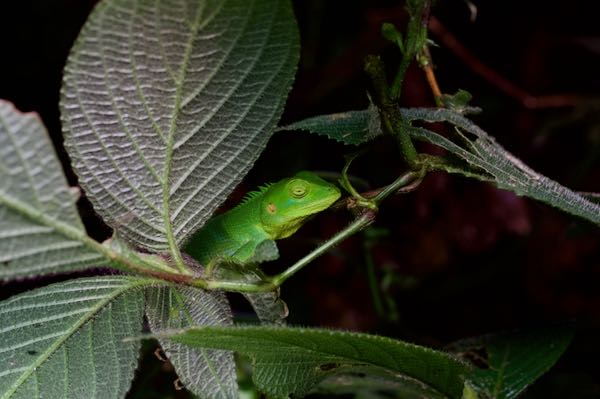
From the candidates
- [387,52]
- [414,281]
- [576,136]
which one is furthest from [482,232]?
[387,52]

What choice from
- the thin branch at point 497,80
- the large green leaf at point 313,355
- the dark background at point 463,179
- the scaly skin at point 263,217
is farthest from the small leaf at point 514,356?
the thin branch at point 497,80

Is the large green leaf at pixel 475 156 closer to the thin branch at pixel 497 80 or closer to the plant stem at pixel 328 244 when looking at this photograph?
the plant stem at pixel 328 244

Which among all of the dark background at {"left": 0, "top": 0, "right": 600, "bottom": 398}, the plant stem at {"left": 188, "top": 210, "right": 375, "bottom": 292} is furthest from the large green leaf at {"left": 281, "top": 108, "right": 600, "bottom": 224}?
the dark background at {"left": 0, "top": 0, "right": 600, "bottom": 398}

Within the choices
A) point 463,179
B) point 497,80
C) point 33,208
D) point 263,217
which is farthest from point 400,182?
point 497,80

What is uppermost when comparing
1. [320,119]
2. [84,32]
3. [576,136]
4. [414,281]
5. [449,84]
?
[84,32]

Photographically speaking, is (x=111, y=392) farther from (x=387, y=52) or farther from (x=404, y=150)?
(x=387, y=52)

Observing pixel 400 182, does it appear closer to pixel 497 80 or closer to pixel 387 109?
pixel 387 109
